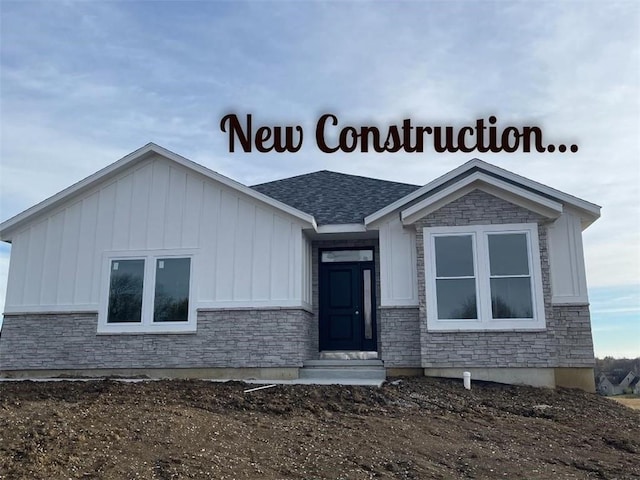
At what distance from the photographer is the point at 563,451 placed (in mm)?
6379

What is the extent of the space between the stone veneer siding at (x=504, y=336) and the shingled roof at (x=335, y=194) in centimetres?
212

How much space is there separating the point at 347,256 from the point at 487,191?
347cm

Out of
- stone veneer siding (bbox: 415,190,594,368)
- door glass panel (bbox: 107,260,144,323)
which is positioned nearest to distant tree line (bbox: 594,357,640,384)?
stone veneer siding (bbox: 415,190,594,368)

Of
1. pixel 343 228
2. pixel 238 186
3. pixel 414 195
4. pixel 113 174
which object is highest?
pixel 113 174

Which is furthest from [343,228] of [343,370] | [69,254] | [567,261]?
[69,254]

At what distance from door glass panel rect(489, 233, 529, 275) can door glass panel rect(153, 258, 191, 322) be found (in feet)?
20.2

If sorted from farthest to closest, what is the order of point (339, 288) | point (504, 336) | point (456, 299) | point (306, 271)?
point (339, 288) → point (306, 271) → point (456, 299) → point (504, 336)

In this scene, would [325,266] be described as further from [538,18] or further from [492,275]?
[538,18]

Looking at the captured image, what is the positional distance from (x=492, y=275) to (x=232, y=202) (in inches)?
214

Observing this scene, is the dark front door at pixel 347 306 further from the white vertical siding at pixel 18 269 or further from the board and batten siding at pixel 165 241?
the white vertical siding at pixel 18 269

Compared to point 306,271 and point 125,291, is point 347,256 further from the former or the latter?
point 125,291

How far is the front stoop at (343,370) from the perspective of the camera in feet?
35.0

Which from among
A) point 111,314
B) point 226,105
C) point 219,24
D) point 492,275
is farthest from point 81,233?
point 492,275

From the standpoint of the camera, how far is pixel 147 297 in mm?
11617
